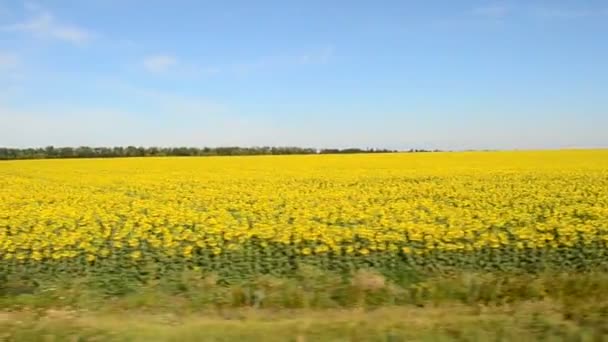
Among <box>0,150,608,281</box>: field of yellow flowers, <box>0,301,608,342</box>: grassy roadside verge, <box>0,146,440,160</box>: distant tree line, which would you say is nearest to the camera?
<box>0,301,608,342</box>: grassy roadside verge

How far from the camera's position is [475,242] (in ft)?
29.9

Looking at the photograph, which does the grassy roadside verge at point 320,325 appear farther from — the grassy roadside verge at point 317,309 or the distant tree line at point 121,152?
the distant tree line at point 121,152

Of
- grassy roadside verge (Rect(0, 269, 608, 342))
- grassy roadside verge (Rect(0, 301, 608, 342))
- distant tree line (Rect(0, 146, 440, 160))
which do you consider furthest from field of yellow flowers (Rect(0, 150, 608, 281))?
distant tree line (Rect(0, 146, 440, 160))

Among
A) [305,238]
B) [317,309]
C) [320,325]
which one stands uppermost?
[305,238]

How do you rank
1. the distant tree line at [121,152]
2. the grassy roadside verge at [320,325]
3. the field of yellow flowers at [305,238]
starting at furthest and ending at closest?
1. the distant tree line at [121,152]
2. the field of yellow flowers at [305,238]
3. the grassy roadside verge at [320,325]

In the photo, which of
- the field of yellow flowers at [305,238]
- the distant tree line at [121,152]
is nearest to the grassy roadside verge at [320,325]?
the field of yellow flowers at [305,238]

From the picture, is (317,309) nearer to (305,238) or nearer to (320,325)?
(320,325)

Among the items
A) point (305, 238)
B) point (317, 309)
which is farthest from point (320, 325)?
point (305, 238)

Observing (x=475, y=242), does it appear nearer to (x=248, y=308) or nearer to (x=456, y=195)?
(x=248, y=308)

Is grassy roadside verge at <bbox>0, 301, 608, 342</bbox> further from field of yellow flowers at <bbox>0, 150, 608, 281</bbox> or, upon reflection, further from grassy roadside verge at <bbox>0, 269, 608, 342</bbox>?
field of yellow flowers at <bbox>0, 150, 608, 281</bbox>

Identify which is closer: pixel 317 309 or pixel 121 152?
pixel 317 309

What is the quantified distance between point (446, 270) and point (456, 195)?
919 centimetres

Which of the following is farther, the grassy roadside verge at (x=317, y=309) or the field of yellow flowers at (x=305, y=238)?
the field of yellow flowers at (x=305, y=238)

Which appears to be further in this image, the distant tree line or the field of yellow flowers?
the distant tree line
